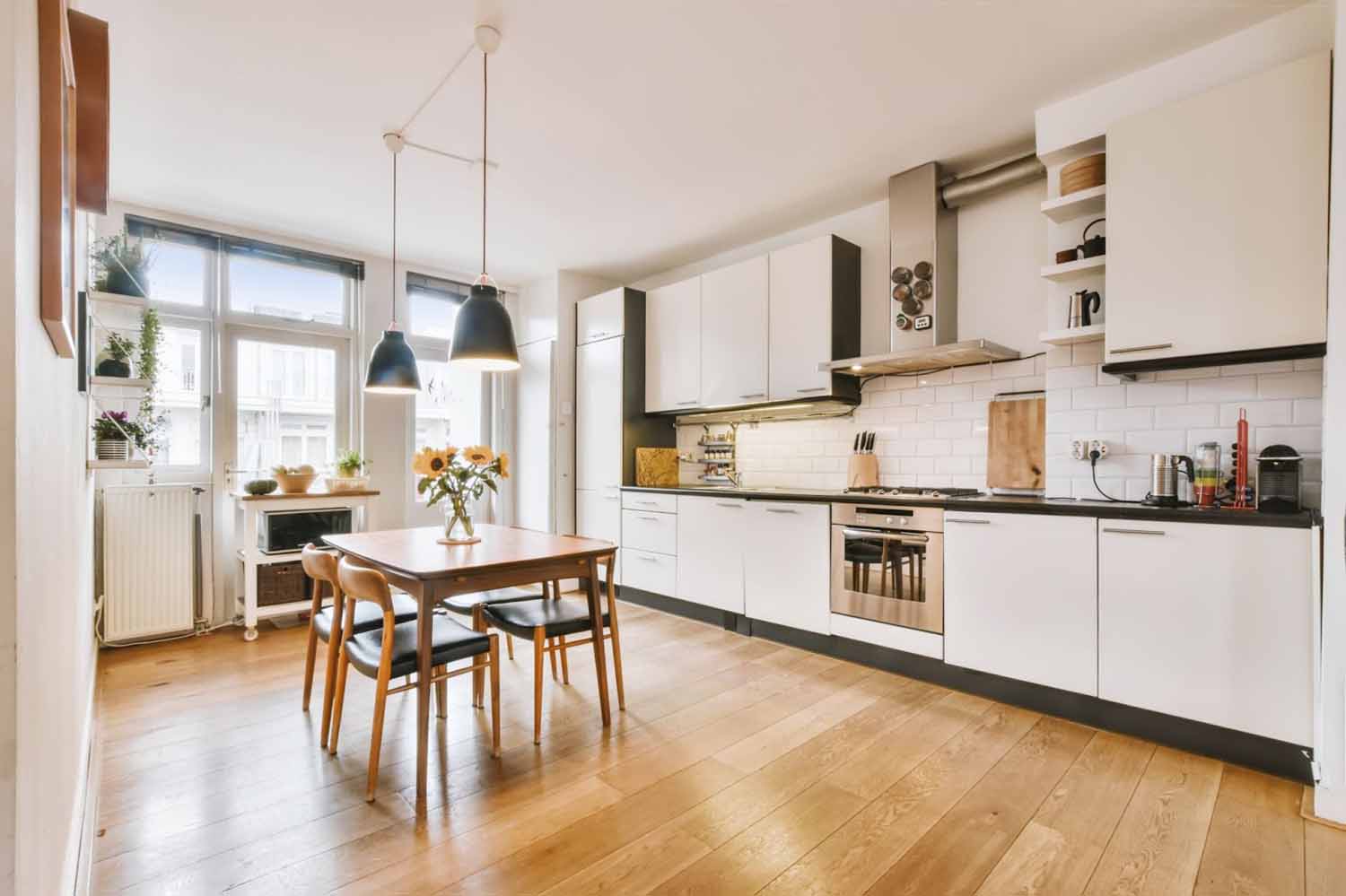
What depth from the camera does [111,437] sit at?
305cm

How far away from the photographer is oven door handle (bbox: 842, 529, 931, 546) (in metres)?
3.14

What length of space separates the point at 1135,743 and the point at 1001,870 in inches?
47.3

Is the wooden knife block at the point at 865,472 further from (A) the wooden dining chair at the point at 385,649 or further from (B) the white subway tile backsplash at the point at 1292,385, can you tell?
(A) the wooden dining chair at the point at 385,649

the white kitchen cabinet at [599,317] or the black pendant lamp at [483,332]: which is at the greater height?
the white kitchen cabinet at [599,317]

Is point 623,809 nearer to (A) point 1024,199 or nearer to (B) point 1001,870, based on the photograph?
(B) point 1001,870

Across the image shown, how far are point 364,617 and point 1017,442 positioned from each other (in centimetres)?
324

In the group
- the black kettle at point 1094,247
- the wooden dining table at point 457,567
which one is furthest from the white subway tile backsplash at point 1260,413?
the wooden dining table at point 457,567

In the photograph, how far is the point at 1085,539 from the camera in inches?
103

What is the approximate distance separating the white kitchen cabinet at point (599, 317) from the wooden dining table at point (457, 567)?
2454 millimetres

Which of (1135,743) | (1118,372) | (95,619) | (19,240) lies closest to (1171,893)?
(1135,743)

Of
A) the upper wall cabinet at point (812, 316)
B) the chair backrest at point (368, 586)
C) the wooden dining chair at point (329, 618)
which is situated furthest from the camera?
the upper wall cabinet at point (812, 316)

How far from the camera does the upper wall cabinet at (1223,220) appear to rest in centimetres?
224

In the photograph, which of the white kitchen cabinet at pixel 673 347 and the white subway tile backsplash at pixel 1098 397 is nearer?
the white subway tile backsplash at pixel 1098 397

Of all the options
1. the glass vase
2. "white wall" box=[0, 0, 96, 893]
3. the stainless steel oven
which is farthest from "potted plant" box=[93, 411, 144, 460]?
the stainless steel oven
